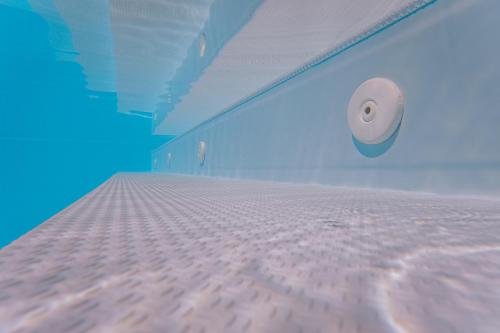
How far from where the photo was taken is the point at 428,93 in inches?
73.4

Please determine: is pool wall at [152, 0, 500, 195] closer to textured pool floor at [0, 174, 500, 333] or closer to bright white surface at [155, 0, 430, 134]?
bright white surface at [155, 0, 430, 134]

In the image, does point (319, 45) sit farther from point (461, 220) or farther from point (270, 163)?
point (461, 220)

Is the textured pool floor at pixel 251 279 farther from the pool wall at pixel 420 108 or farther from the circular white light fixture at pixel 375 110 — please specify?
the circular white light fixture at pixel 375 110

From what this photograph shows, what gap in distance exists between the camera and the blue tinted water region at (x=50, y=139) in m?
11.4

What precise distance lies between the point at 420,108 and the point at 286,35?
1.49m

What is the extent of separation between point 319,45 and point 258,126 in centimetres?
149

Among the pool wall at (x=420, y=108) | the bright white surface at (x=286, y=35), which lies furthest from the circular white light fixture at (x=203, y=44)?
the pool wall at (x=420, y=108)

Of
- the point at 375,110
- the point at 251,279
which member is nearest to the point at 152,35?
the point at 375,110

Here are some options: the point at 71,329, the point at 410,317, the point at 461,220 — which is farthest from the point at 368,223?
the point at 71,329

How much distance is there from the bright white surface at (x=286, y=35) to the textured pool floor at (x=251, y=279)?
2.11m

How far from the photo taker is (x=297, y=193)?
178 centimetres

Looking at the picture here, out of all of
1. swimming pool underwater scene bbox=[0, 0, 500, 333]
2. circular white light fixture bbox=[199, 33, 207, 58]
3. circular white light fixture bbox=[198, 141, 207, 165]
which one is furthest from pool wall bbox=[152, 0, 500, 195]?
circular white light fixture bbox=[198, 141, 207, 165]

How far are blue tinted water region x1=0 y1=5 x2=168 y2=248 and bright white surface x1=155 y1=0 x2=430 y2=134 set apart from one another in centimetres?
830

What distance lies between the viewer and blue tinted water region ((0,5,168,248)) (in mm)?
11367
